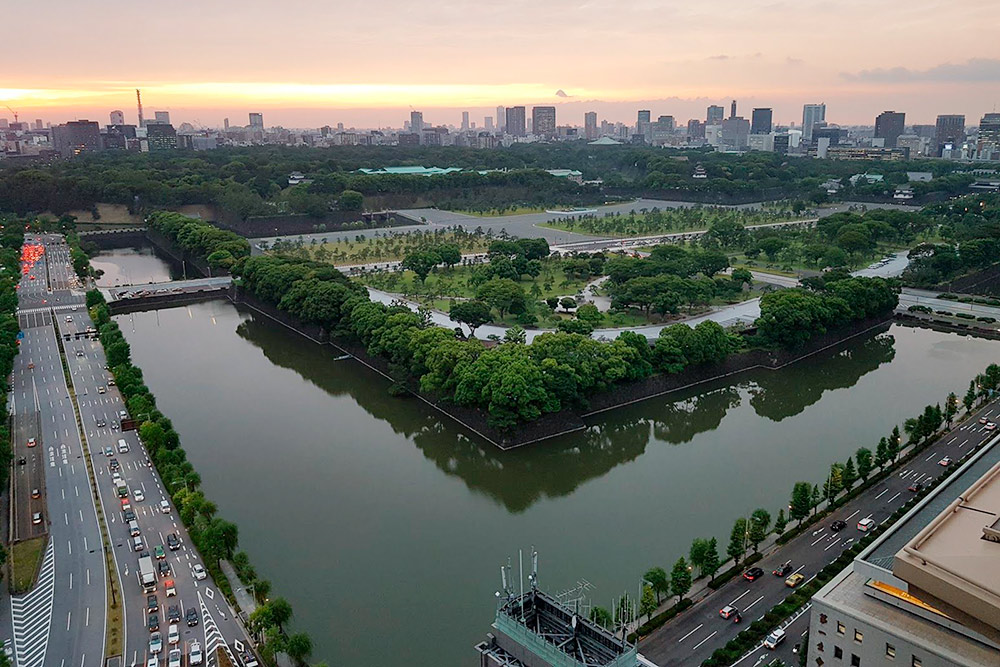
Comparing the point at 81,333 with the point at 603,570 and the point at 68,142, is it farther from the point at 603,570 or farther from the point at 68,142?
the point at 68,142

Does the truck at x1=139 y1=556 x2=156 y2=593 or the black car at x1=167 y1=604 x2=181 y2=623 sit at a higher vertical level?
the truck at x1=139 y1=556 x2=156 y2=593

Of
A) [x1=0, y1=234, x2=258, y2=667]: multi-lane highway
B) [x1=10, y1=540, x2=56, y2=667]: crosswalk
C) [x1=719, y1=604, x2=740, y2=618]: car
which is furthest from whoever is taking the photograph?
[x1=719, y1=604, x2=740, y2=618]: car

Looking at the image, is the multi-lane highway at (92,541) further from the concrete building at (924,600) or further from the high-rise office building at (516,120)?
the high-rise office building at (516,120)

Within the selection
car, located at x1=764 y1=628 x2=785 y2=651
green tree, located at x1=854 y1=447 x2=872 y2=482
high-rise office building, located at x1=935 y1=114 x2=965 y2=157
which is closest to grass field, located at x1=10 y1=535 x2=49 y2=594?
car, located at x1=764 y1=628 x2=785 y2=651

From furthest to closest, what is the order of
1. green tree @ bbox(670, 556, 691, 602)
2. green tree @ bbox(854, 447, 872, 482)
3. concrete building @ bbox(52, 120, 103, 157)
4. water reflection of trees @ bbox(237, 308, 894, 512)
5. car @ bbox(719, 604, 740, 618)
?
concrete building @ bbox(52, 120, 103, 157) < water reflection of trees @ bbox(237, 308, 894, 512) < green tree @ bbox(854, 447, 872, 482) < green tree @ bbox(670, 556, 691, 602) < car @ bbox(719, 604, 740, 618)

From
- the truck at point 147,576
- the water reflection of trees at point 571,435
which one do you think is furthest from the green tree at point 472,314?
the truck at point 147,576

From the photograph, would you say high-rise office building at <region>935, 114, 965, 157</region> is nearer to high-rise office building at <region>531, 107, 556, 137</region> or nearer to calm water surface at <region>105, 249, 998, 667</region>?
high-rise office building at <region>531, 107, 556, 137</region>

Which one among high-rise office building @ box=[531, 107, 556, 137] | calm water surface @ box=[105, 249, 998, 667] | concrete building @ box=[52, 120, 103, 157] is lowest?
calm water surface @ box=[105, 249, 998, 667]
